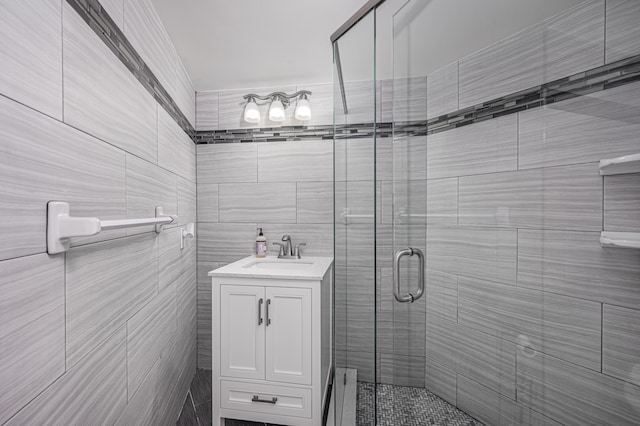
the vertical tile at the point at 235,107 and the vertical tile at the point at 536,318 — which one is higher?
the vertical tile at the point at 235,107

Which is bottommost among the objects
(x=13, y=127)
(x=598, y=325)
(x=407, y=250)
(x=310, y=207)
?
(x=598, y=325)

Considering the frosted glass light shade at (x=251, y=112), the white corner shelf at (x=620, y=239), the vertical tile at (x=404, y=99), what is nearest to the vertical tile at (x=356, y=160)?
the vertical tile at (x=404, y=99)

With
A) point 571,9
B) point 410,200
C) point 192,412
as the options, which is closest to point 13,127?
point 410,200

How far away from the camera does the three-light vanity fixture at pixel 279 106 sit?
1967 mm

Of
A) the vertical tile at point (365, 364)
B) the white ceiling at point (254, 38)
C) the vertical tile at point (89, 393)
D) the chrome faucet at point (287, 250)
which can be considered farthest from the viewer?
the chrome faucet at point (287, 250)

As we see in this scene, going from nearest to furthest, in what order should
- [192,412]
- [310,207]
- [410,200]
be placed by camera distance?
1. [410,200]
2. [192,412]
3. [310,207]

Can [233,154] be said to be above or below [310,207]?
above

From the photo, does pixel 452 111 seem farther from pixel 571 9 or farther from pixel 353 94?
pixel 353 94

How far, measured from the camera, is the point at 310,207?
2.07 metres

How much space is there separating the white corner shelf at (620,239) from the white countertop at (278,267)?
3.49ft

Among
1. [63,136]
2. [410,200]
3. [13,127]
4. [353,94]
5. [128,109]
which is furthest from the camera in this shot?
[353,94]

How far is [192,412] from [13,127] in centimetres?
174

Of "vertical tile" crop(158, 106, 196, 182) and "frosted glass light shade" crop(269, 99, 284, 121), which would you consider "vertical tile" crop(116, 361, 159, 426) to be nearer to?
"vertical tile" crop(158, 106, 196, 182)

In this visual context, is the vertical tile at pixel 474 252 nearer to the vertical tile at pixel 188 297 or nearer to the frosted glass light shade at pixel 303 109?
the frosted glass light shade at pixel 303 109
